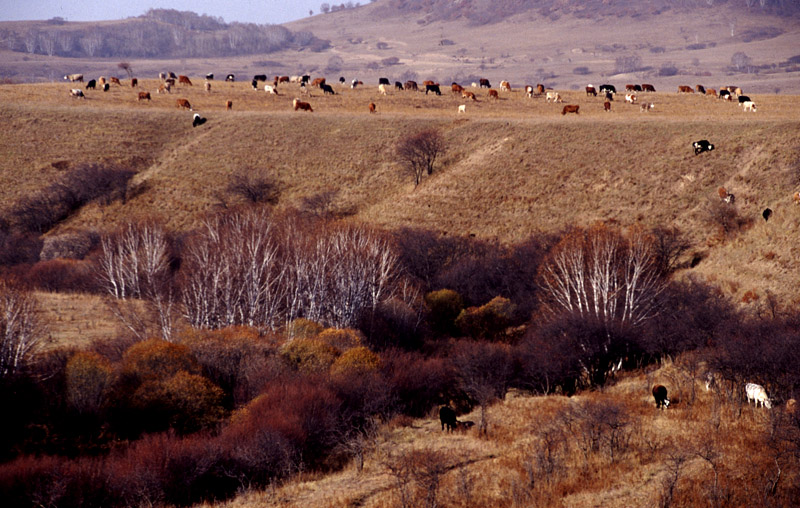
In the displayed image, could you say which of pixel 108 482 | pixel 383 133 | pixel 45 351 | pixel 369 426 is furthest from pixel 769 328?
pixel 383 133

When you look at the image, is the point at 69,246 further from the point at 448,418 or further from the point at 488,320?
the point at 448,418

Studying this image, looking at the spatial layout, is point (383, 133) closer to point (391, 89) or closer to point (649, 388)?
point (391, 89)

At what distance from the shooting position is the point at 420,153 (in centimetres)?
6244

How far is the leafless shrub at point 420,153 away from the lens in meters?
61.9

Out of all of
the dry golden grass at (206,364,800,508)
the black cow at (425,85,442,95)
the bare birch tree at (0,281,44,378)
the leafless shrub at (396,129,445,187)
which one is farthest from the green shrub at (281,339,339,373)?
the black cow at (425,85,442,95)

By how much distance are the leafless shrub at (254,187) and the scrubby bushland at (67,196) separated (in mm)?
10236

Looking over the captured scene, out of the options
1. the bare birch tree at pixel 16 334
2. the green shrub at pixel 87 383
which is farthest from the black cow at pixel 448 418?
the bare birch tree at pixel 16 334

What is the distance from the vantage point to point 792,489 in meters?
17.5

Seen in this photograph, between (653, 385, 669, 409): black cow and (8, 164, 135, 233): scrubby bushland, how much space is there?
51891mm

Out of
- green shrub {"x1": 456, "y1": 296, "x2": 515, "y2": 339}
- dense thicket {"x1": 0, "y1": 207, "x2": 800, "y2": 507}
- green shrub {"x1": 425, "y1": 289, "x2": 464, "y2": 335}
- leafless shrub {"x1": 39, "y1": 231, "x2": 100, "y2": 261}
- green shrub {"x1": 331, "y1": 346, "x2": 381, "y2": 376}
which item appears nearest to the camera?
dense thicket {"x1": 0, "y1": 207, "x2": 800, "y2": 507}

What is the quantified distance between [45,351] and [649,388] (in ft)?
86.4

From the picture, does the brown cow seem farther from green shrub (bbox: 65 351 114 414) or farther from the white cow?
the white cow

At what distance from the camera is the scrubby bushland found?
5875 cm

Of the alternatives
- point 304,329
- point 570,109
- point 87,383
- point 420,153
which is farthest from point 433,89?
point 87,383
